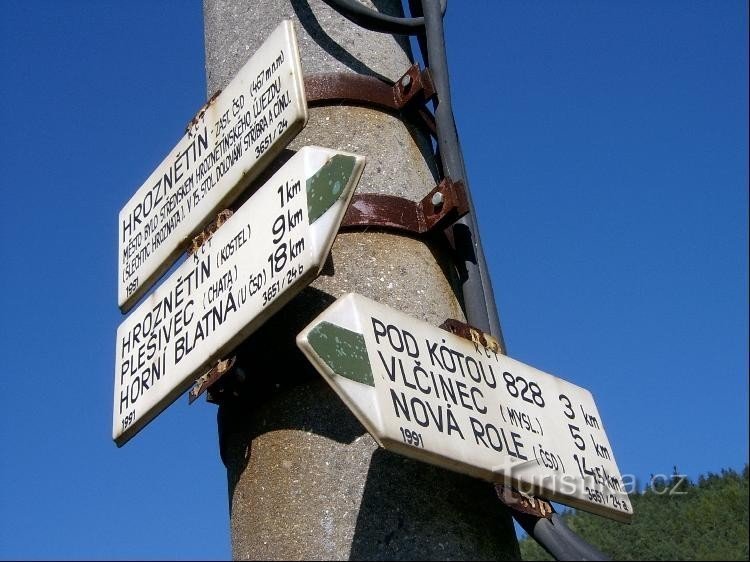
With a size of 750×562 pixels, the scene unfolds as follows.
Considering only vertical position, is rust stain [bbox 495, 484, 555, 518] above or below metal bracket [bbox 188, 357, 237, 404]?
below

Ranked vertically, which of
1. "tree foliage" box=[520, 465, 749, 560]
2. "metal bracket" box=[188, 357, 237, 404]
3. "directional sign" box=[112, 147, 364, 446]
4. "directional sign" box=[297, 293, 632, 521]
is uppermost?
"directional sign" box=[112, 147, 364, 446]

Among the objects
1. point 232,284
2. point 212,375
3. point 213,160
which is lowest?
point 212,375

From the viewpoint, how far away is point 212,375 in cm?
216

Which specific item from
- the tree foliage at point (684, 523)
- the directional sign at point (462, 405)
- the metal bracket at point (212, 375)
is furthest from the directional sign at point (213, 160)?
the tree foliage at point (684, 523)

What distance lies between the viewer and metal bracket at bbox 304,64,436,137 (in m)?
2.49

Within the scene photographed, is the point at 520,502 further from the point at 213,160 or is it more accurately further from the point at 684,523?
the point at 213,160

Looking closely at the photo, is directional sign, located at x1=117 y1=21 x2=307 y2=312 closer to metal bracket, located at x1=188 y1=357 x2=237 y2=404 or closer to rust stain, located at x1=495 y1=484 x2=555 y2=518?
metal bracket, located at x1=188 y1=357 x2=237 y2=404

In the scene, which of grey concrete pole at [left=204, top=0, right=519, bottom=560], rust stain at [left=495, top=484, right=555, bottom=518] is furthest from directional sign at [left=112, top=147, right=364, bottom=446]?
rust stain at [left=495, top=484, right=555, bottom=518]

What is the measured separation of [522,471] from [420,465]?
19cm

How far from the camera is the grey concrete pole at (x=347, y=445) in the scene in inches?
75.3

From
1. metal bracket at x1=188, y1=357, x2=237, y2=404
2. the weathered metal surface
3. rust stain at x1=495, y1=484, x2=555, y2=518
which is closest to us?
rust stain at x1=495, y1=484, x2=555, y2=518

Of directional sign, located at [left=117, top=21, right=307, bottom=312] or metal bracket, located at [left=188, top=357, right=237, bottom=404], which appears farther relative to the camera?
directional sign, located at [left=117, top=21, right=307, bottom=312]

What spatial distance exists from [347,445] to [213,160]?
2.69ft

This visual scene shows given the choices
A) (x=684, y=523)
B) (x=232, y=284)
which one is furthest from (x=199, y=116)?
(x=684, y=523)
